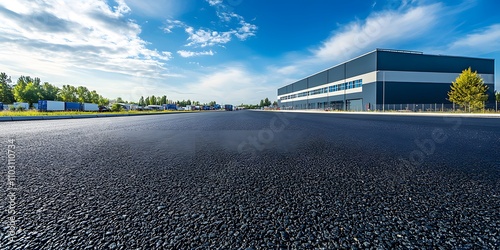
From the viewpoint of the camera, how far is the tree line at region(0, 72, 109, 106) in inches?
2441

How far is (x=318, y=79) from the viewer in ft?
209

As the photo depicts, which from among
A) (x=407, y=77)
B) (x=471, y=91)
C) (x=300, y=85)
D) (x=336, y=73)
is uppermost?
(x=300, y=85)

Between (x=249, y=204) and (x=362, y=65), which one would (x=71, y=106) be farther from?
(x=362, y=65)

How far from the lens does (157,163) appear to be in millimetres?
3555

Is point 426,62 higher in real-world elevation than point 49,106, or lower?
higher

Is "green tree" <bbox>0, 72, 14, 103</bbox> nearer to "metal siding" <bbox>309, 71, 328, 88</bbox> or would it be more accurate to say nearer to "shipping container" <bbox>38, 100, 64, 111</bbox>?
"shipping container" <bbox>38, 100, 64, 111</bbox>

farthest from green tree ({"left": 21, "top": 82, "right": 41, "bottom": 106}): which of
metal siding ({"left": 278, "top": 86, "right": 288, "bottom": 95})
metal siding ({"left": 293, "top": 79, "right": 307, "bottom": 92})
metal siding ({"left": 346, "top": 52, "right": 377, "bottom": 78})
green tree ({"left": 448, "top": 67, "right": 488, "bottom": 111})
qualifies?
green tree ({"left": 448, "top": 67, "right": 488, "bottom": 111})

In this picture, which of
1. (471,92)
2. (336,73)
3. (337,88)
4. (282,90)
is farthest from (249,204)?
(282,90)

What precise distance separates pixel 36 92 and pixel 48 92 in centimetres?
874

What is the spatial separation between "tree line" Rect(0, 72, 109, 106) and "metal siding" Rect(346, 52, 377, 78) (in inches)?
3584

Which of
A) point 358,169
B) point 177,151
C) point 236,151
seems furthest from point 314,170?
point 177,151

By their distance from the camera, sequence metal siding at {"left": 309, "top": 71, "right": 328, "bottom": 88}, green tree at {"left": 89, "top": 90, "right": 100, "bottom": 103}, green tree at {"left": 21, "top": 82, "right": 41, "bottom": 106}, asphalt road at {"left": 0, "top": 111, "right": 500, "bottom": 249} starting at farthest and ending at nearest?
green tree at {"left": 89, "top": 90, "right": 100, "bottom": 103}
green tree at {"left": 21, "top": 82, "right": 41, "bottom": 106}
metal siding at {"left": 309, "top": 71, "right": 328, "bottom": 88}
asphalt road at {"left": 0, "top": 111, "right": 500, "bottom": 249}

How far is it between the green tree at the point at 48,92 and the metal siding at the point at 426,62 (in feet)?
322

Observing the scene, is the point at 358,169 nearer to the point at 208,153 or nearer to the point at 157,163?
the point at 208,153
